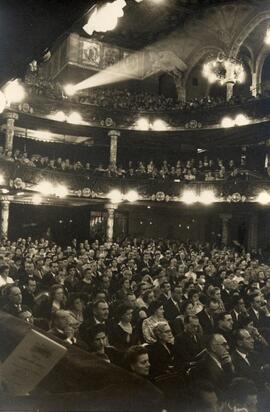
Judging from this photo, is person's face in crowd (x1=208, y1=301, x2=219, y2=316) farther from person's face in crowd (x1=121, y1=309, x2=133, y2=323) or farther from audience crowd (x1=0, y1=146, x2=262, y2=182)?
audience crowd (x1=0, y1=146, x2=262, y2=182)

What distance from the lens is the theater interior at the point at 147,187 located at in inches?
197

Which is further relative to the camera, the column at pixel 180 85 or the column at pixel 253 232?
the column at pixel 180 85

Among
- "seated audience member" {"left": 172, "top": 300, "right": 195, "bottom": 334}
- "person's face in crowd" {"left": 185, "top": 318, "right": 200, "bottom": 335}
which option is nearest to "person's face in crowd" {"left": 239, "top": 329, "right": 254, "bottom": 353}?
"person's face in crowd" {"left": 185, "top": 318, "right": 200, "bottom": 335}

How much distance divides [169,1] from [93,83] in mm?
7981

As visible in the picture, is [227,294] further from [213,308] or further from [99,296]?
[99,296]

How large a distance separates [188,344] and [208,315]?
1819 mm

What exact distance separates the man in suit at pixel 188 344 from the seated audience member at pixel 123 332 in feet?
2.23

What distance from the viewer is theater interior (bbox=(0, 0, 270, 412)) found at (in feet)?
16.4

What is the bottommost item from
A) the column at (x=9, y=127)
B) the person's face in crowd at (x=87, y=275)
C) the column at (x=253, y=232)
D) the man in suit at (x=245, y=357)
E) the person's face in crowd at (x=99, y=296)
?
the man in suit at (x=245, y=357)

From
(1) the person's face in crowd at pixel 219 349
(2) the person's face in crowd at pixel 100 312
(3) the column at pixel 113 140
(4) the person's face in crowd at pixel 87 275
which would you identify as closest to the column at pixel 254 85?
(3) the column at pixel 113 140

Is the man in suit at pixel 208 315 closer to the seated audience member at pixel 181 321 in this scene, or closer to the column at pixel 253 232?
the seated audience member at pixel 181 321

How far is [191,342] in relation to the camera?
6062 millimetres

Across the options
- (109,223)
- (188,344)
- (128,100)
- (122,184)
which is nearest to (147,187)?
(122,184)

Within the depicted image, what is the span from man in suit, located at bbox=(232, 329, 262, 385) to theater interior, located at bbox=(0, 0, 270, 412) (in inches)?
1.0
